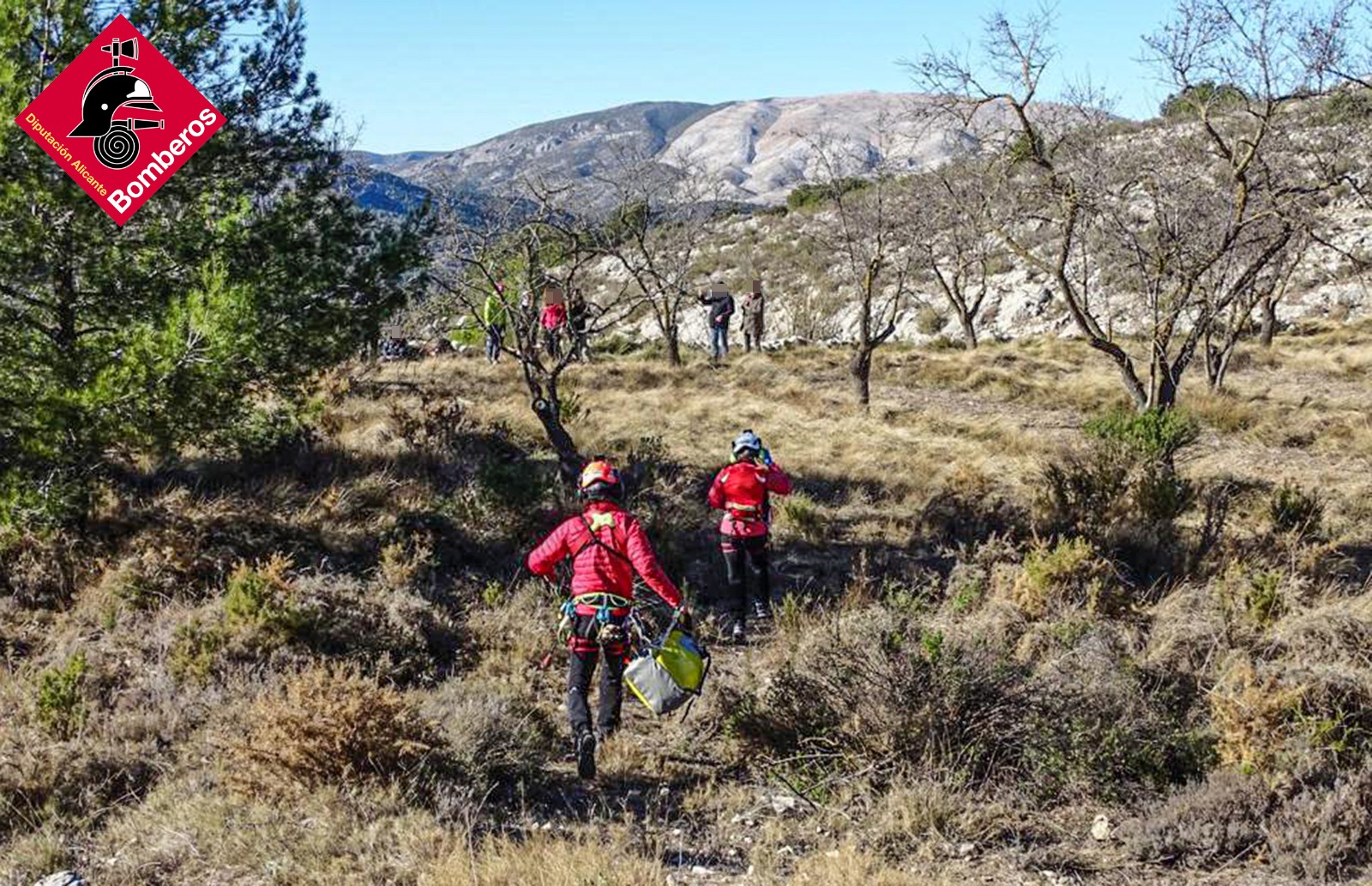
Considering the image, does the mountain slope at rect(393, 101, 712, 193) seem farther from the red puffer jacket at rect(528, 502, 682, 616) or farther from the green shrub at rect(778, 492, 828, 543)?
the red puffer jacket at rect(528, 502, 682, 616)

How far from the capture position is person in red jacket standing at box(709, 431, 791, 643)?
7777mm

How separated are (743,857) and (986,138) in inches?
327

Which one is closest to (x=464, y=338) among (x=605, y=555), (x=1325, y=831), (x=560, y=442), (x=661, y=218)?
(x=661, y=218)

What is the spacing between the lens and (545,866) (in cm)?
426

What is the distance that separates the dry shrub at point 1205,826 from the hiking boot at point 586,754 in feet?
8.92

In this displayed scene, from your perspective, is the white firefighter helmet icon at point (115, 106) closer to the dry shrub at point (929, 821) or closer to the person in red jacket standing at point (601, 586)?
the person in red jacket standing at point (601, 586)

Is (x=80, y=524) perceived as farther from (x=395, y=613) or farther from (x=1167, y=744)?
(x=1167, y=744)

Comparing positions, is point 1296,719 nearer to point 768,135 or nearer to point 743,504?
point 743,504

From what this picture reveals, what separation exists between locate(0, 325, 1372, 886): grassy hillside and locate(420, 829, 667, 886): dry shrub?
0.02 meters

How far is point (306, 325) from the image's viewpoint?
8250mm

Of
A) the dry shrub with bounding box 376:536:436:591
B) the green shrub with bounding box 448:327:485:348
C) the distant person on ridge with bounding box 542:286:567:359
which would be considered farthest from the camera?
the green shrub with bounding box 448:327:485:348

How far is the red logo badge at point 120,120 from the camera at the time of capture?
7.18 m

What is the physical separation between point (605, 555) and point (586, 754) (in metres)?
1.09

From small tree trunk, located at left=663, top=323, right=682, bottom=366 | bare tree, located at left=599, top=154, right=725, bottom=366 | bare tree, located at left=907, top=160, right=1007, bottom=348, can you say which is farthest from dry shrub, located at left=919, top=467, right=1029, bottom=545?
bare tree, located at left=907, top=160, right=1007, bottom=348
